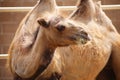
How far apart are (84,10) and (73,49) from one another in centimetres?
22

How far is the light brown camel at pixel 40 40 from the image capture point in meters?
1.49

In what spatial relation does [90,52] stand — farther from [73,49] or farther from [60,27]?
[60,27]

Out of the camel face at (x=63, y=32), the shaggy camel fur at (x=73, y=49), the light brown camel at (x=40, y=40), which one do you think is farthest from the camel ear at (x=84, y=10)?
the camel face at (x=63, y=32)

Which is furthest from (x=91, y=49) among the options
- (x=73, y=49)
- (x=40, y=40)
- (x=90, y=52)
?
(x=40, y=40)

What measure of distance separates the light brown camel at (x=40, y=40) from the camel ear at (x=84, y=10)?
5.6 inches

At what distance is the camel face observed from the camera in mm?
1462

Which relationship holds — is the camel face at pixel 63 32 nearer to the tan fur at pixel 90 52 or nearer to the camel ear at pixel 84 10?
the tan fur at pixel 90 52

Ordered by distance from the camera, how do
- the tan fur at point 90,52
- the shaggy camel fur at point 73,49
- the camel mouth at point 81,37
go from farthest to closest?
the tan fur at point 90,52
the shaggy camel fur at point 73,49
the camel mouth at point 81,37

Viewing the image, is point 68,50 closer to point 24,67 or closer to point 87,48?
point 87,48

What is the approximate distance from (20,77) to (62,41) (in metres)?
0.29

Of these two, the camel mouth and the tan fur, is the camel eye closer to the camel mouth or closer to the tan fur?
the camel mouth

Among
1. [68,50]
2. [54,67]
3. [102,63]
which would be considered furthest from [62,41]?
[102,63]

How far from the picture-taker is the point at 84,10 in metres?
1.97

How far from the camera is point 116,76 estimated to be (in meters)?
2.24
